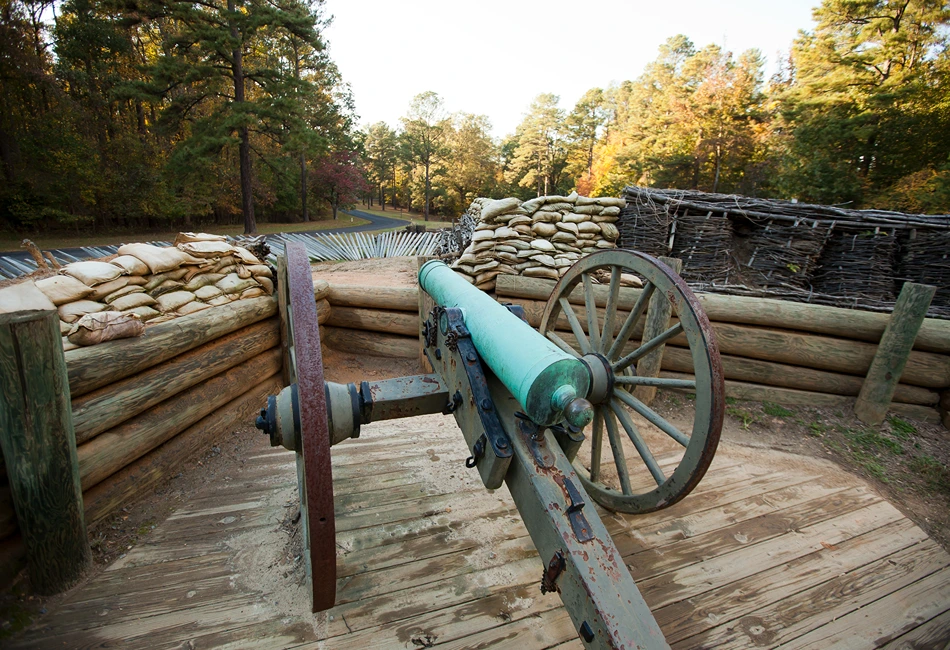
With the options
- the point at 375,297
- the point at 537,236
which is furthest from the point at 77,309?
the point at 537,236

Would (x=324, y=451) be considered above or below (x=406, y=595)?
above

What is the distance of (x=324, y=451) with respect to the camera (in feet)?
4.45

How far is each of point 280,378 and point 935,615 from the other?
451 cm

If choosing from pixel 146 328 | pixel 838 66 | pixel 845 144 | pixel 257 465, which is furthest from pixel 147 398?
pixel 838 66

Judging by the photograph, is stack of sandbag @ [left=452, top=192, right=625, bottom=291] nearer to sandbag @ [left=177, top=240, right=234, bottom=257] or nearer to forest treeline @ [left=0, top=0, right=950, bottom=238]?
sandbag @ [left=177, top=240, right=234, bottom=257]

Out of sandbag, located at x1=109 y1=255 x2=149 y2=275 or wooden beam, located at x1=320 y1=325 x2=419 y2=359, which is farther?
wooden beam, located at x1=320 y1=325 x2=419 y2=359

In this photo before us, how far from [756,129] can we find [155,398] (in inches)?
1104

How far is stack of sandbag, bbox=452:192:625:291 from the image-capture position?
5.69 m

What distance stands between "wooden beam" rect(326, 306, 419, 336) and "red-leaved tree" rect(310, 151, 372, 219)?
28.8 metres

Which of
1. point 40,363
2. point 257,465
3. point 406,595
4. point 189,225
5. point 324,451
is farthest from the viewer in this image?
point 189,225

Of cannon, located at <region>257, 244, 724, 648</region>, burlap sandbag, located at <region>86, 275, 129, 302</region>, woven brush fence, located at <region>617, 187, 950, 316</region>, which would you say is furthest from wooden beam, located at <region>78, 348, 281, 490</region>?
woven brush fence, located at <region>617, 187, 950, 316</region>

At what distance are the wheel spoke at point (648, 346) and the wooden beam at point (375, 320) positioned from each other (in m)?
2.79

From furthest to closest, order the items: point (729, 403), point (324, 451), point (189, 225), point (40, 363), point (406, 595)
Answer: point (189, 225) → point (729, 403) → point (406, 595) → point (40, 363) → point (324, 451)

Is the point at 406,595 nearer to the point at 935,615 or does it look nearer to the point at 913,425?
the point at 935,615
